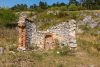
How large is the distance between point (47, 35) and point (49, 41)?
456 mm

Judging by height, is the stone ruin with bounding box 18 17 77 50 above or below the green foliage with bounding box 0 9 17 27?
below

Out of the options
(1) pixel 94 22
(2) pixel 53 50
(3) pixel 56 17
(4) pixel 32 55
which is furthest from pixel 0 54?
(1) pixel 94 22

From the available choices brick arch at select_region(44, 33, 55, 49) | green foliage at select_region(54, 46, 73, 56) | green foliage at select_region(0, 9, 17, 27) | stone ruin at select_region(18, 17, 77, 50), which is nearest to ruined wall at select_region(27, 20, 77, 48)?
stone ruin at select_region(18, 17, 77, 50)

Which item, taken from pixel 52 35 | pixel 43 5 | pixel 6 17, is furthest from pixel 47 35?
pixel 43 5

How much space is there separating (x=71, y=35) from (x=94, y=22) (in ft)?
68.6

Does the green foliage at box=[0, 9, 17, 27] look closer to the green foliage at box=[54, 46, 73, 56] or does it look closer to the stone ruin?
the stone ruin

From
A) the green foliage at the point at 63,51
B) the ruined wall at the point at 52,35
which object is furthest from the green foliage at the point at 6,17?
the green foliage at the point at 63,51

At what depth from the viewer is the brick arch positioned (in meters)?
19.8

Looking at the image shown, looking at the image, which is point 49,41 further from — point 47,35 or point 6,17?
point 6,17

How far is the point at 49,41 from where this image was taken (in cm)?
1998

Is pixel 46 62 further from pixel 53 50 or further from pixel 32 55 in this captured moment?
pixel 53 50

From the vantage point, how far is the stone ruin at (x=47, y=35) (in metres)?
19.5

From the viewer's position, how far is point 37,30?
20562mm

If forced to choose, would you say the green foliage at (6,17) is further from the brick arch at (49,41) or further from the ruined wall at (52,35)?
the brick arch at (49,41)
